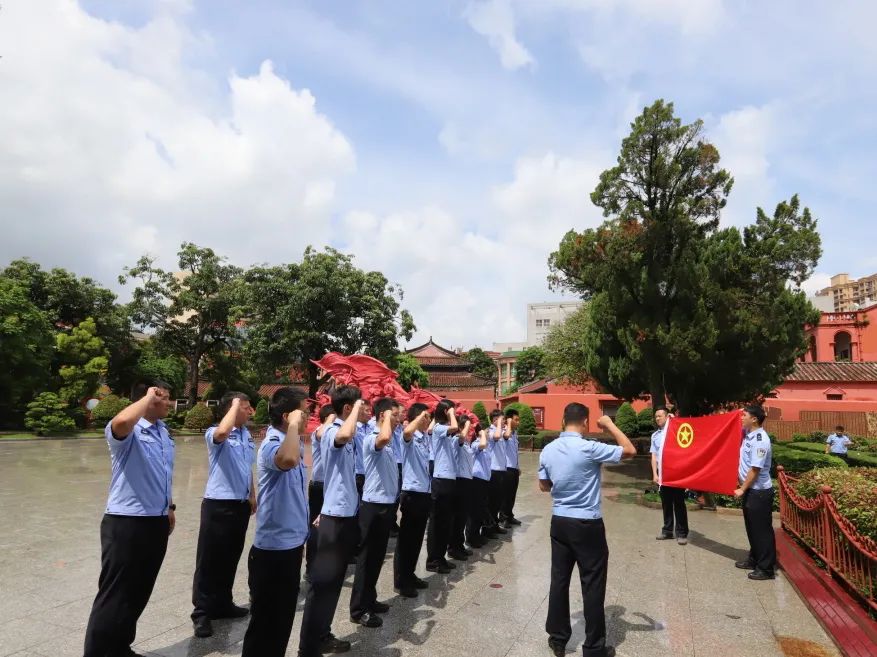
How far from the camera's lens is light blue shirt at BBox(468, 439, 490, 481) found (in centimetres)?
663

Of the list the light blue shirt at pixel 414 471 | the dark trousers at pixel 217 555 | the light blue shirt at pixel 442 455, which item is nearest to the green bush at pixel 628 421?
the light blue shirt at pixel 442 455

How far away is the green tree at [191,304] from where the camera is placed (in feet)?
94.1

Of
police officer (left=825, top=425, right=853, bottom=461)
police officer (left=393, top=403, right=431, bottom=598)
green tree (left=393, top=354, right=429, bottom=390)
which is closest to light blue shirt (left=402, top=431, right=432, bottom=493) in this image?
police officer (left=393, top=403, right=431, bottom=598)

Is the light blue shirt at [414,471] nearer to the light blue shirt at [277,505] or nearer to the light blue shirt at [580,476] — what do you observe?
the light blue shirt at [580,476]

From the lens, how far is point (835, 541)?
5.02 metres

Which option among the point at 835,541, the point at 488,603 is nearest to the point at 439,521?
the point at 488,603

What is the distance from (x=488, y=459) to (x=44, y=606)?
4.52 metres

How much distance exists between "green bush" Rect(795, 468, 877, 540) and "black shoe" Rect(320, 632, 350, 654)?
14.2 feet

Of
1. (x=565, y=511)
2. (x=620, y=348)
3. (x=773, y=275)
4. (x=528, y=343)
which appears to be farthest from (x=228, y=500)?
(x=528, y=343)

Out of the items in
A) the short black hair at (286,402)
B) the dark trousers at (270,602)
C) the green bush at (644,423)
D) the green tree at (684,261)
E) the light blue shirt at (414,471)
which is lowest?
the green bush at (644,423)

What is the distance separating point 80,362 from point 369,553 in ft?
88.3

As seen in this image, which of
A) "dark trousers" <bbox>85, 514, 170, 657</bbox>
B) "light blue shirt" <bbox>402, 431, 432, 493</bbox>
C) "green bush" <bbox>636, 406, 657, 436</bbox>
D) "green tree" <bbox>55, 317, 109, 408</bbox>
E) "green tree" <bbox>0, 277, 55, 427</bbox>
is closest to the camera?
"dark trousers" <bbox>85, 514, 170, 657</bbox>

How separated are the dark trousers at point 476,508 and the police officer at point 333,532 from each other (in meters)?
3.05

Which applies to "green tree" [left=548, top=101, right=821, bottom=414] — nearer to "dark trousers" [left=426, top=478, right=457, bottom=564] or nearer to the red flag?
the red flag
